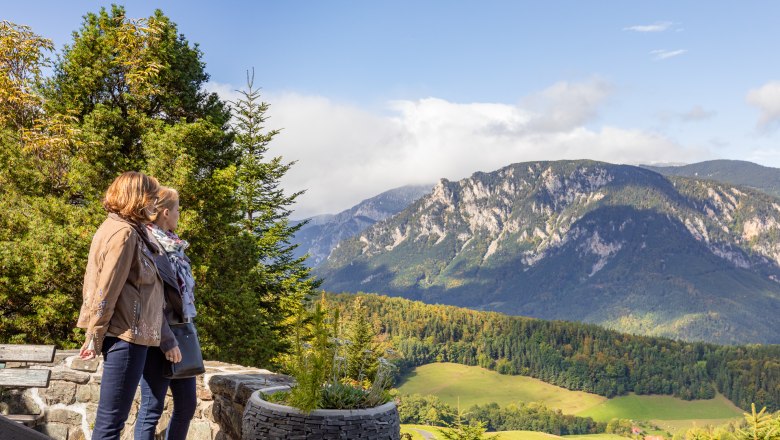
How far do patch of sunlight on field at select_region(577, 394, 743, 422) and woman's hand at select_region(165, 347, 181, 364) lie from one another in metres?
155

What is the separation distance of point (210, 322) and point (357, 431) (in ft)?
39.5

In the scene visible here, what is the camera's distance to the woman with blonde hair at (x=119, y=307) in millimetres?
3131

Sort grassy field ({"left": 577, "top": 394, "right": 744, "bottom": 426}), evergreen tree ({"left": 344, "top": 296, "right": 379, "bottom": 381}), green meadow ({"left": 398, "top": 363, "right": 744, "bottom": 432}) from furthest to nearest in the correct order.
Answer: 1. grassy field ({"left": 577, "top": 394, "right": 744, "bottom": 426})
2. green meadow ({"left": 398, "top": 363, "right": 744, "bottom": 432})
3. evergreen tree ({"left": 344, "top": 296, "right": 379, "bottom": 381})

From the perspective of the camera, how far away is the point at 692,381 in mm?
165375

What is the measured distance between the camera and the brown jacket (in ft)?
10.2

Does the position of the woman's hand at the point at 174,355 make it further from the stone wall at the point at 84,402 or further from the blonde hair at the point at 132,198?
the stone wall at the point at 84,402

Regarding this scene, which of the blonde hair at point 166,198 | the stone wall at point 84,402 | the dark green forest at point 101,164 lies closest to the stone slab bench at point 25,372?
the stone wall at point 84,402

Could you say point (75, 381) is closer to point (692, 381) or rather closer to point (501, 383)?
point (501, 383)

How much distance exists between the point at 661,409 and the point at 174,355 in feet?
579

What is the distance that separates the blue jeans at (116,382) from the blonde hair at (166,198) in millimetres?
888

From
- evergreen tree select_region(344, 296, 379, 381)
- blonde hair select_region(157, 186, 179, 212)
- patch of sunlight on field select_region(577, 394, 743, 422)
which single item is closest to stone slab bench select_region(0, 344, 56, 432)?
blonde hair select_region(157, 186, 179, 212)

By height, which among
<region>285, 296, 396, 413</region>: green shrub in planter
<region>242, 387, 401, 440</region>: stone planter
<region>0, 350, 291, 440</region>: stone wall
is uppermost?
<region>285, 296, 396, 413</region>: green shrub in planter

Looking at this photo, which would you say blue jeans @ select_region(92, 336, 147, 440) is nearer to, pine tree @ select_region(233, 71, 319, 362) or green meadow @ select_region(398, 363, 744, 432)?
pine tree @ select_region(233, 71, 319, 362)

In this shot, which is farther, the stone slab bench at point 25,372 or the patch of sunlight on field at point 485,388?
the patch of sunlight on field at point 485,388
